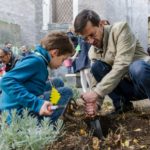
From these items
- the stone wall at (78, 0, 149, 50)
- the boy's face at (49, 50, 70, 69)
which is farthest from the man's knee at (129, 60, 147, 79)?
the stone wall at (78, 0, 149, 50)

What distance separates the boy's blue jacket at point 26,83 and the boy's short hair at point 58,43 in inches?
2.4

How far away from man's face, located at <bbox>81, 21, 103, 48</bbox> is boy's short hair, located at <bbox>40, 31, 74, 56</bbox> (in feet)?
0.77

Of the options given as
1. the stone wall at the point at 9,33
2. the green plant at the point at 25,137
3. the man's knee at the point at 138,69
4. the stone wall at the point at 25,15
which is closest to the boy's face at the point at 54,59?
the man's knee at the point at 138,69

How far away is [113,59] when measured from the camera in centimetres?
365

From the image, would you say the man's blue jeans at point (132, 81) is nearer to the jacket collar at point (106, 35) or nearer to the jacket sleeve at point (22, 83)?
the jacket collar at point (106, 35)

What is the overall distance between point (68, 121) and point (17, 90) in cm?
89

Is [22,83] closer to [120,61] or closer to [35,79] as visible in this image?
[35,79]

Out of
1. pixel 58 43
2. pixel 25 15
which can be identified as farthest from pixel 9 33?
pixel 58 43

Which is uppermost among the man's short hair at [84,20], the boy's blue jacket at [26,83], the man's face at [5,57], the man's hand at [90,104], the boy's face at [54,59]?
the man's short hair at [84,20]

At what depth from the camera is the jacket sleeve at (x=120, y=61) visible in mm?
3299

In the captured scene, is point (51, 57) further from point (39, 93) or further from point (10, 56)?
point (10, 56)

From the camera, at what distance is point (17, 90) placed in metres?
2.87

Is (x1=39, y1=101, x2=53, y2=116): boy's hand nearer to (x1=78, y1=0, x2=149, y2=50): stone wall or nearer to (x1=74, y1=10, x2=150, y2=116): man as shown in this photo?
(x1=74, y1=10, x2=150, y2=116): man

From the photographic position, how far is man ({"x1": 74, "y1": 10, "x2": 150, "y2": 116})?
3.30m
